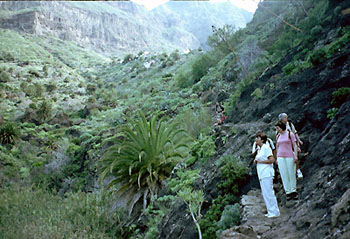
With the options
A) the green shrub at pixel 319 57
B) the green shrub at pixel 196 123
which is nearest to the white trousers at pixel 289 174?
the green shrub at pixel 319 57

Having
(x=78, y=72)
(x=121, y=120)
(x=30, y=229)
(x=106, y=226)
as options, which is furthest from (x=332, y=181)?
(x=78, y=72)

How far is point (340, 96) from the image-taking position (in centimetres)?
537

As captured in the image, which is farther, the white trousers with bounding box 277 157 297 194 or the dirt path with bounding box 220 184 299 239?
the white trousers with bounding box 277 157 297 194

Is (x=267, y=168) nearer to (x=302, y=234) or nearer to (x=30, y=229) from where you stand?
(x=302, y=234)

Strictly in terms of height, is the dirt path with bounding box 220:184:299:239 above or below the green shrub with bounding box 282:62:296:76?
below

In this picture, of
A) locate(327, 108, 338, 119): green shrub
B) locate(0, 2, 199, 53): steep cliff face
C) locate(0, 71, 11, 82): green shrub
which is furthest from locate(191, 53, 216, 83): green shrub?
locate(0, 2, 199, 53): steep cliff face

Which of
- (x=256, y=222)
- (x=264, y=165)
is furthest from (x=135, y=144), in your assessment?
(x=256, y=222)

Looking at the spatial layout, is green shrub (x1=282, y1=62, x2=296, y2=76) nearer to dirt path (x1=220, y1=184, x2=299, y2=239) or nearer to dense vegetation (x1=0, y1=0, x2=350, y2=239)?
dense vegetation (x1=0, y1=0, x2=350, y2=239)

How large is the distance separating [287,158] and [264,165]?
0.38 meters

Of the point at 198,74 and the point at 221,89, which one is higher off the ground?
the point at 198,74

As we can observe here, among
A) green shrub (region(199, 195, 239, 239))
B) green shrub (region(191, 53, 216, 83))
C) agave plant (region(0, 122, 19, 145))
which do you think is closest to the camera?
green shrub (region(199, 195, 239, 239))

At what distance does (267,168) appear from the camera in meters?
4.57

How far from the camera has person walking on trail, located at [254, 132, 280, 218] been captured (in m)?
4.37

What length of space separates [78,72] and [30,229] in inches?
1449
